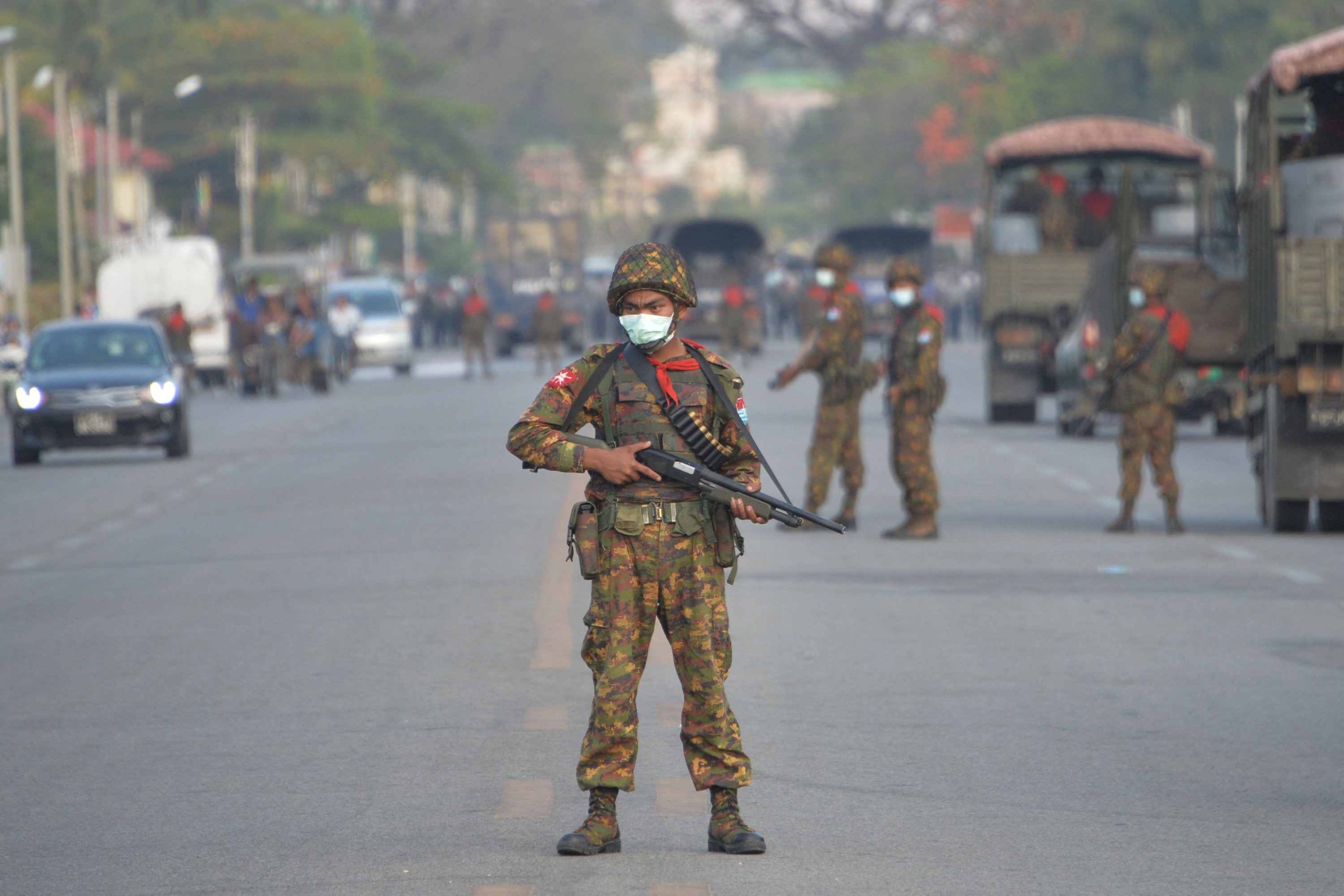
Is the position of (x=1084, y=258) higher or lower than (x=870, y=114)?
lower

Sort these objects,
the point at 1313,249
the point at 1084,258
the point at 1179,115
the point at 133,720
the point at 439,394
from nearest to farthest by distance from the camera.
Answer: the point at 133,720 → the point at 1313,249 → the point at 1084,258 → the point at 439,394 → the point at 1179,115

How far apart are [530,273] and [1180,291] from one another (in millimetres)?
40651

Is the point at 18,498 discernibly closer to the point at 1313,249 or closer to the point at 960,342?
the point at 1313,249

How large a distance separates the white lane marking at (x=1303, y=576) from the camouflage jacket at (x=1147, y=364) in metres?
2.17

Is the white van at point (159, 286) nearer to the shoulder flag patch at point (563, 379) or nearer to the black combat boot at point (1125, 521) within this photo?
the black combat boot at point (1125, 521)

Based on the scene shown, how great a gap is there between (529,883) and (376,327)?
42322mm

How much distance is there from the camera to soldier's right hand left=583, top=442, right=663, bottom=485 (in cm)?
649

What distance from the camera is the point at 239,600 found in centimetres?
1320

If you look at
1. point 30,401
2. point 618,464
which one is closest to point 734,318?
point 30,401

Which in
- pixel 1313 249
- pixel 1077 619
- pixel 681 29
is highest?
pixel 681 29

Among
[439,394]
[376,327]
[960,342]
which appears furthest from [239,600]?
[960,342]

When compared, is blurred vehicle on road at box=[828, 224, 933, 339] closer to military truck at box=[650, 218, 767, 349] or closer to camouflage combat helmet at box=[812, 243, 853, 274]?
military truck at box=[650, 218, 767, 349]

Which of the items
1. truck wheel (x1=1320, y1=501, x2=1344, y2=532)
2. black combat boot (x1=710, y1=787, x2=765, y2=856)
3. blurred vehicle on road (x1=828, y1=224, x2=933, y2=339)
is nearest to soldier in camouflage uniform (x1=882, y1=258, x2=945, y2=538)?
truck wheel (x1=1320, y1=501, x2=1344, y2=532)

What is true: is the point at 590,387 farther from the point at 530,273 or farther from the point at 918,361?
the point at 530,273
